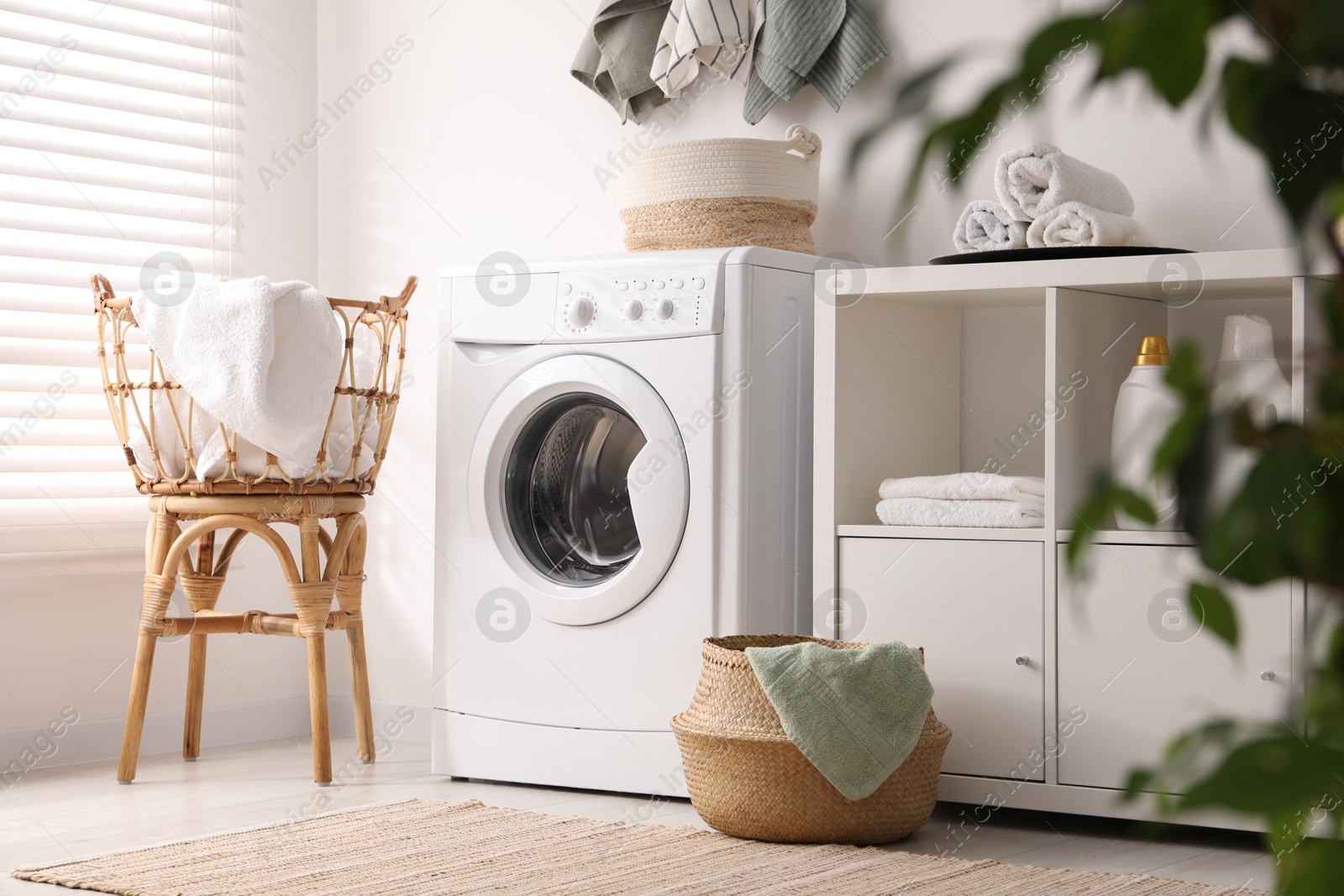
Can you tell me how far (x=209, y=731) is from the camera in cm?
296

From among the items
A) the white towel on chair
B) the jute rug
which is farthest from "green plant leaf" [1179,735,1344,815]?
the white towel on chair

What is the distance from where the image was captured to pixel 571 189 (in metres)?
2.96

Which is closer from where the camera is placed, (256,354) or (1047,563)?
(1047,563)

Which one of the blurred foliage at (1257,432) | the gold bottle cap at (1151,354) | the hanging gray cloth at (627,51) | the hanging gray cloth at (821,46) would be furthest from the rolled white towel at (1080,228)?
the blurred foliage at (1257,432)

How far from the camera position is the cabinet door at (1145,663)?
1.88 m

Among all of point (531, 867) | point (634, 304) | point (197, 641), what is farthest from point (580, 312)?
point (197, 641)

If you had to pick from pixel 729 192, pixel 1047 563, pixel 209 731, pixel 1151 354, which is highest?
pixel 729 192

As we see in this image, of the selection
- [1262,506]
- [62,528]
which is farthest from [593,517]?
[1262,506]

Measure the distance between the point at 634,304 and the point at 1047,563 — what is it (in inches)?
30.5

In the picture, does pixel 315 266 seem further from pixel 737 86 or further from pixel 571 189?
pixel 737 86

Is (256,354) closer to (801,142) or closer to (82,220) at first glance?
(82,220)

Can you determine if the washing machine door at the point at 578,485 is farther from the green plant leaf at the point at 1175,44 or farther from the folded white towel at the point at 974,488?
the green plant leaf at the point at 1175,44

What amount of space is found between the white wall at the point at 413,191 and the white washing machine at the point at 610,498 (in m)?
0.42

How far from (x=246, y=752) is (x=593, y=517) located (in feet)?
3.29
